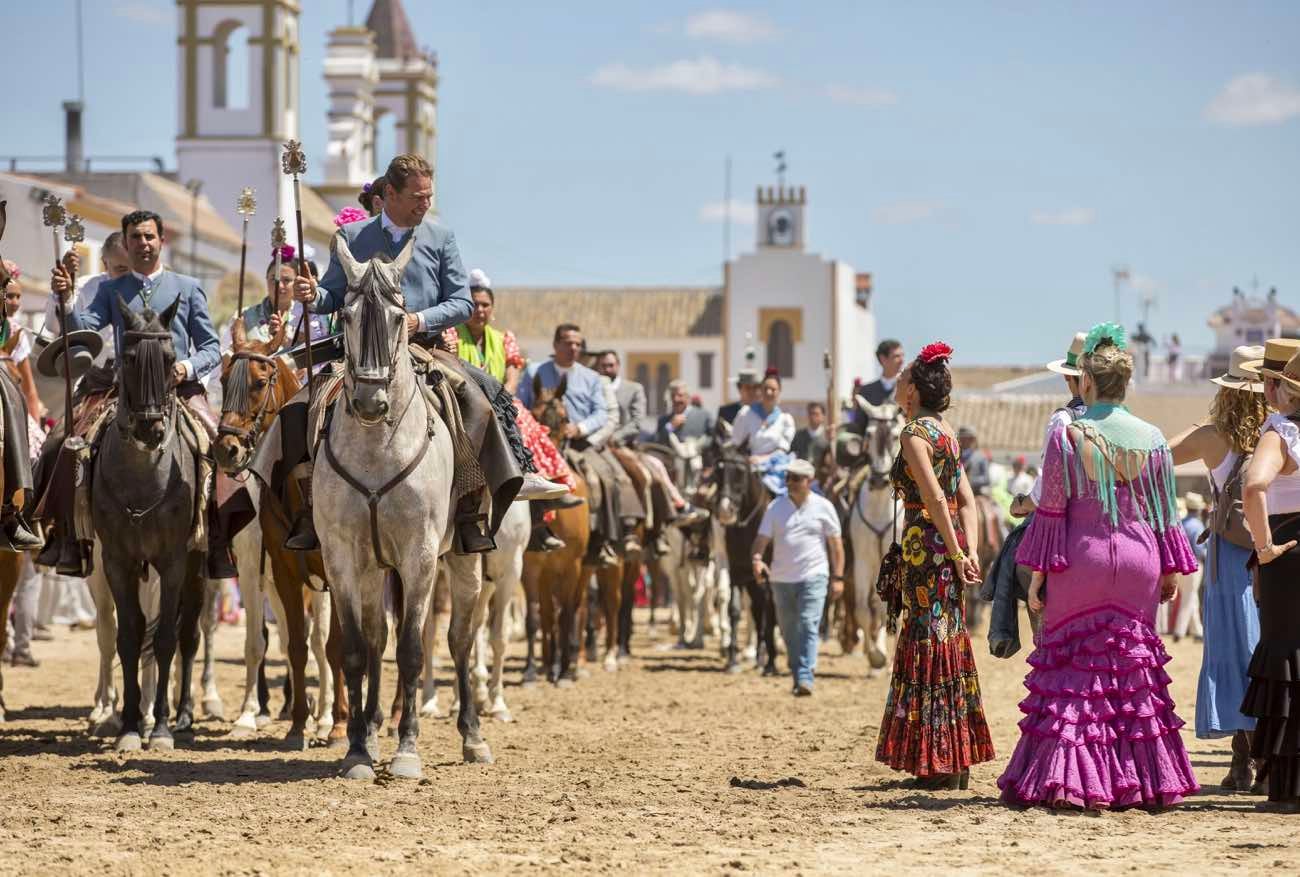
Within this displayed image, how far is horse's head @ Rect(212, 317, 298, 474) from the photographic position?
39.2 feet

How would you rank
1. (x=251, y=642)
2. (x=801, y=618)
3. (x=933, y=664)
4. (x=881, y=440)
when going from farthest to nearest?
(x=881, y=440) → (x=801, y=618) → (x=251, y=642) → (x=933, y=664)

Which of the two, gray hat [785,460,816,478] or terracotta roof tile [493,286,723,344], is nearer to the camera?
gray hat [785,460,816,478]

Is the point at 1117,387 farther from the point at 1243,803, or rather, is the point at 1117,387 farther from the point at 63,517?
the point at 63,517

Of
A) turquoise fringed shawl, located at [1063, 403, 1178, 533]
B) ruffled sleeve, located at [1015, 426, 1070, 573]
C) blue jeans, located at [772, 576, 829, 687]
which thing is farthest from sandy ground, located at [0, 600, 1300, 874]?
blue jeans, located at [772, 576, 829, 687]

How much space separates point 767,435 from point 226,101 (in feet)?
203

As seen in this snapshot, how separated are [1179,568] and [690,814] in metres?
2.56

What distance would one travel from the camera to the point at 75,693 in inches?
671

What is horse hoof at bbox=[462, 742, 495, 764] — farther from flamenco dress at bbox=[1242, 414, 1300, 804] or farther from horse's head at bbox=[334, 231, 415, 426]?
flamenco dress at bbox=[1242, 414, 1300, 804]

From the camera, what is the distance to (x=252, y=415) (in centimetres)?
1223

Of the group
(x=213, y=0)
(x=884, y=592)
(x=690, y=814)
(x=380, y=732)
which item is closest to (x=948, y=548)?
(x=884, y=592)

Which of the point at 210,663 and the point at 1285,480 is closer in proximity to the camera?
the point at 1285,480

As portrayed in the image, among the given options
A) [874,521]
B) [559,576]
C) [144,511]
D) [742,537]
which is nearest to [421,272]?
[144,511]

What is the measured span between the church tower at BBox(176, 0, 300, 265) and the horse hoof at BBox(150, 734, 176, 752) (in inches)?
2590

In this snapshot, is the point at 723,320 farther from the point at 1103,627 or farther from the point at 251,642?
the point at 1103,627
